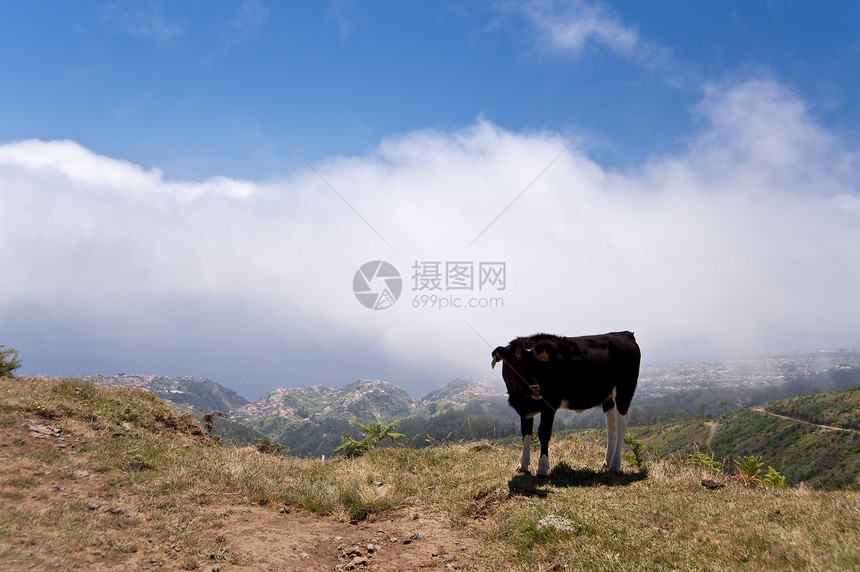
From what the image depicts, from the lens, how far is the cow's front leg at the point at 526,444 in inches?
371

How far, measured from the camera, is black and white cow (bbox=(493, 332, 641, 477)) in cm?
928

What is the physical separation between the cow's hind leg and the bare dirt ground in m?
4.61

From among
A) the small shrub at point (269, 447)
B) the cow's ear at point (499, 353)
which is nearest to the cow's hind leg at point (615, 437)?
the cow's ear at point (499, 353)

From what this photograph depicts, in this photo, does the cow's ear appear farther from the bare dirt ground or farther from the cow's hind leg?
the bare dirt ground

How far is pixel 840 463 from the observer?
76.9 meters

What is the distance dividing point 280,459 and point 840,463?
102 meters

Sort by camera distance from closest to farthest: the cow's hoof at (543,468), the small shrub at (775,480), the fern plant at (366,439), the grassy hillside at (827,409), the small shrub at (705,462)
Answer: the small shrub at (775,480) < the cow's hoof at (543,468) < the small shrub at (705,462) < the fern plant at (366,439) < the grassy hillside at (827,409)

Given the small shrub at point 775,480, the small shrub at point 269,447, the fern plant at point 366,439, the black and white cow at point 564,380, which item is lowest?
the small shrub at point 269,447

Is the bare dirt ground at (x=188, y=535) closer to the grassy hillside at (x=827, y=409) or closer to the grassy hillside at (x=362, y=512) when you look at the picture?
the grassy hillside at (x=362, y=512)

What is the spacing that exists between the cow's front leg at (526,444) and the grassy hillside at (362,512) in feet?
1.78

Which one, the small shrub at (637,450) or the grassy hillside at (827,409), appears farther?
the grassy hillside at (827,409)

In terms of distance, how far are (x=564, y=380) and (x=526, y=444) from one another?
1.60 m

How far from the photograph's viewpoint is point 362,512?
758 cm

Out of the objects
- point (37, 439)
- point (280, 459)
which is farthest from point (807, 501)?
point (37, 439)
